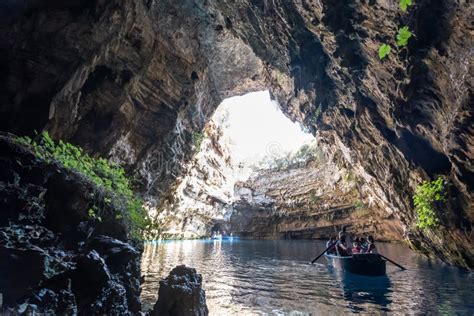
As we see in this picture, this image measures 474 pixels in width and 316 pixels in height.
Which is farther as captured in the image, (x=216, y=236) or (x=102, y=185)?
(x=216, y=236)

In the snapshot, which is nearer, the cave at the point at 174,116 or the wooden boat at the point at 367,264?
the cave at the point at 174,116

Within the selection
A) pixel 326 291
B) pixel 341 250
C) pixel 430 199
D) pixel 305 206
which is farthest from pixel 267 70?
pixel 305 206

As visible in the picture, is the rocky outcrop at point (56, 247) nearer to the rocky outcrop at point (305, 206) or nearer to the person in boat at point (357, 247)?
the person in boat at point (357, 247)

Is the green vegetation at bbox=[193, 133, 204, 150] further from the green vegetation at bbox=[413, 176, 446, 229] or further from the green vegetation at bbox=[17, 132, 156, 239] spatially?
the green vegetation at bbox=[413, 176, 446, 229]

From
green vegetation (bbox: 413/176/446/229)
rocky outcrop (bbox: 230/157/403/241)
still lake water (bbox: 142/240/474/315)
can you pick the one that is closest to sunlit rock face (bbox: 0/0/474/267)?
green vegetation (bbox: 413/176/446/229)

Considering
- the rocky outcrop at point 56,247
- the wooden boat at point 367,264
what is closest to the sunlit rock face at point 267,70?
the wooden boat at point 367,264

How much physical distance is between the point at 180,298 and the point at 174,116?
40.3 feet

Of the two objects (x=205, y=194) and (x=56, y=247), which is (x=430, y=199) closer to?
(x=56, y=247)

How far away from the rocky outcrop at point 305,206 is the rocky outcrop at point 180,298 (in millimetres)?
24465

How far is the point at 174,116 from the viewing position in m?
16.9

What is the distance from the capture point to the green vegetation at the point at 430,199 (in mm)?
11555

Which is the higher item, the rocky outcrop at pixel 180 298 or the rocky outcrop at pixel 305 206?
the rocky outcrop at pixel 305 206

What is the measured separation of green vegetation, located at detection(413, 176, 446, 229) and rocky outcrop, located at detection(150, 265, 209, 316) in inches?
401

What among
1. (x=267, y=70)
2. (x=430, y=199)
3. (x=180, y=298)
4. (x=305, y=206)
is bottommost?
(x=180, y=298)
